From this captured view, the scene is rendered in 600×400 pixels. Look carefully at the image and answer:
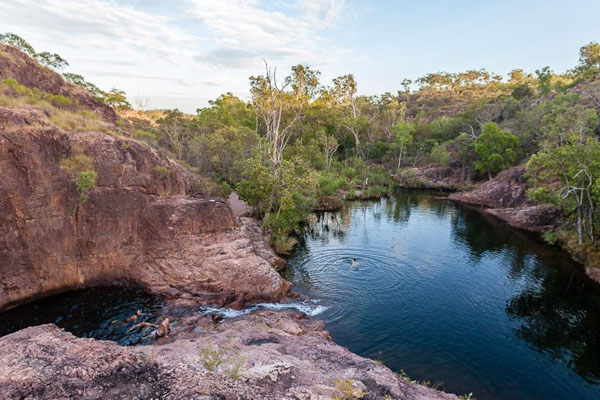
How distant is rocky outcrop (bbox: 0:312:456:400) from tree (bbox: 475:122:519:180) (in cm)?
5068

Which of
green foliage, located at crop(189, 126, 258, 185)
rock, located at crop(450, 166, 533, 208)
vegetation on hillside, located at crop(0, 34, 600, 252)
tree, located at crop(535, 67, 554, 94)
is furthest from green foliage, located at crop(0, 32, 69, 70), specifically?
tree, located at crop(535, 67, 554, 94)

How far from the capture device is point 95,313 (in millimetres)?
16766

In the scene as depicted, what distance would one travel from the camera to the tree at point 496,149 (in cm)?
5225

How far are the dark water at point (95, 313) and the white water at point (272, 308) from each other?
2.81m

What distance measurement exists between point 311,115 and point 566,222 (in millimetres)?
52892

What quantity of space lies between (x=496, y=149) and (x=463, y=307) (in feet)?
139

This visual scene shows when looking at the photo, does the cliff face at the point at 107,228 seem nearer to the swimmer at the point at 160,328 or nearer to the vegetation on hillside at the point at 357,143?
the swimmer at the point at 160,328

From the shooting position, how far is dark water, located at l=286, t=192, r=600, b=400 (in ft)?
48.2

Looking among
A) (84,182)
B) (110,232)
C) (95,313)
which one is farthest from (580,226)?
(84,182)

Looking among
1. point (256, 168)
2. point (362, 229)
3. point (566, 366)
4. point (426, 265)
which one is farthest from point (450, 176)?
point (566, 366)

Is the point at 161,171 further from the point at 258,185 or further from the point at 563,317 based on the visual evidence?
the point at 563,317

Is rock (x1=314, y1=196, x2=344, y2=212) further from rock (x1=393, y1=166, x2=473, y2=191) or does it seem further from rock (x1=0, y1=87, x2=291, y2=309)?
rock (x1=393, y1=166, x2=473, y2=191)

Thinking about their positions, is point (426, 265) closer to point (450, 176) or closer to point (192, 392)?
point (192, 392)

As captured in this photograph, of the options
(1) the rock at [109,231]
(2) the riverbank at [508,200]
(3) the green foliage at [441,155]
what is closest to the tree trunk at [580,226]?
(2) the riverbank at [508,200]
